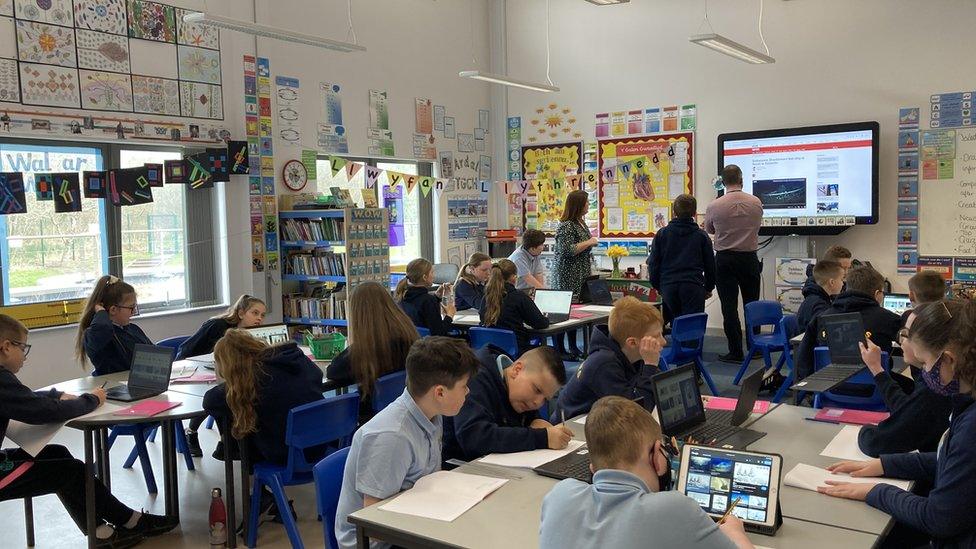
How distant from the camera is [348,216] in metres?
7.62

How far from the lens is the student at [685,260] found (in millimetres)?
7098

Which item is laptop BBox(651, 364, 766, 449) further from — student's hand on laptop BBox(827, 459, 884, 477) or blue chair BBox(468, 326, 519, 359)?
blue chair BBox(468, 326, 519, 359)

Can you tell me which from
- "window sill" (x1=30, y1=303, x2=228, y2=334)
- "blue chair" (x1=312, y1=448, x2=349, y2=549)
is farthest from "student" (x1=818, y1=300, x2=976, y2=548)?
"window sill" (x1=30, y1=303, x2=228, y2=334)

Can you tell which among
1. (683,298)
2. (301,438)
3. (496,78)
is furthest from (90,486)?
(496,78)

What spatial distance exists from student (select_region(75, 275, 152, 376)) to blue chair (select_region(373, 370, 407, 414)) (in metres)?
1.50

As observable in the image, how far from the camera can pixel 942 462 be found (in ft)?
7.11

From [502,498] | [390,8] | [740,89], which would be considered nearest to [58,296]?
[390,8]

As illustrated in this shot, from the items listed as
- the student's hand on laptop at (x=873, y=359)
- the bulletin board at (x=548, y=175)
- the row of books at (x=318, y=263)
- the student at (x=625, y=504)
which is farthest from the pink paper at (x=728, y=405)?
the bulletin board at (x=548, y=175)

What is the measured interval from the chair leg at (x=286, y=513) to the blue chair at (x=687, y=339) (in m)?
3.28

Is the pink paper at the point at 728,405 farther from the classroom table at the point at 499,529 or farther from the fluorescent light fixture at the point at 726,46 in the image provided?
the fluorescent light fixture at the point at 726,46

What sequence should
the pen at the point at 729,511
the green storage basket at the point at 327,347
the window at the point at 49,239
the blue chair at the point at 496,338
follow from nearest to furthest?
the pen at the point at 729,511 → the green storage basket at the point at 327,347 → the blue chair at the point at 496,338 → the window at the point at 49,239

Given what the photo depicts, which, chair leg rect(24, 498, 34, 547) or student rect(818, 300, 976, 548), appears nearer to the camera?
student rect(818, 300, 976, 548)

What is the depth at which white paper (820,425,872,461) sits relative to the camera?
2.64 metres

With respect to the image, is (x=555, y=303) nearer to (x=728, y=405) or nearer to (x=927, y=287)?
(x=927, y=287)
